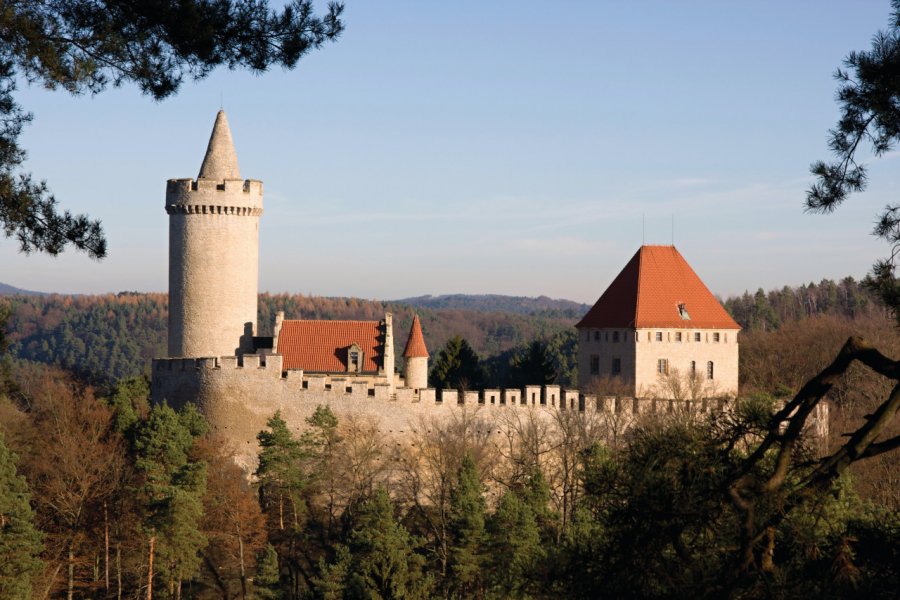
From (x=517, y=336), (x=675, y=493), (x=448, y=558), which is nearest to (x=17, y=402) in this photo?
(x=448, y=558)

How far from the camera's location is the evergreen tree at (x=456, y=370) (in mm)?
48000

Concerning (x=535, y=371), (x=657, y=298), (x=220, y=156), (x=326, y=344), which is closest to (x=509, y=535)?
(x=326, y=344)

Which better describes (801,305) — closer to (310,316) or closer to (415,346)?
(415,346)

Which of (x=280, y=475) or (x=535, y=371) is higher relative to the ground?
(x=535, y=371)

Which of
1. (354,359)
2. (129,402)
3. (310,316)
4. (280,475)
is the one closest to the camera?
(280,475)

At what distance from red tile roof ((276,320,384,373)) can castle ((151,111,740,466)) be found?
43mm

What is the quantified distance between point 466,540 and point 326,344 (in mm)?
11672

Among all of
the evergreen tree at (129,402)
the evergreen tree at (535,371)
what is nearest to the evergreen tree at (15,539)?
the evergreen tree at (129,402)

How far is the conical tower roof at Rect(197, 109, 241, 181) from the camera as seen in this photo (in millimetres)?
39750

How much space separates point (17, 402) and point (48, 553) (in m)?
20.8

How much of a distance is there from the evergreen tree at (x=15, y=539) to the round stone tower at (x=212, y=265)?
31.4 ft

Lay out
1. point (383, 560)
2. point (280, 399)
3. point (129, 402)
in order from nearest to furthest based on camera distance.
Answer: point (383, 560) < point (280, 399) < point (129, 402)

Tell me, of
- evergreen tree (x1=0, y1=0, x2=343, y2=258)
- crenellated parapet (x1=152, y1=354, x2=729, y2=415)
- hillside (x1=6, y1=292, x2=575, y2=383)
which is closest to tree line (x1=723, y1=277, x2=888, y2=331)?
hillside (x1=6, y1=292, x2=575, y2=383)

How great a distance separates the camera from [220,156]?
4031 centimetres
